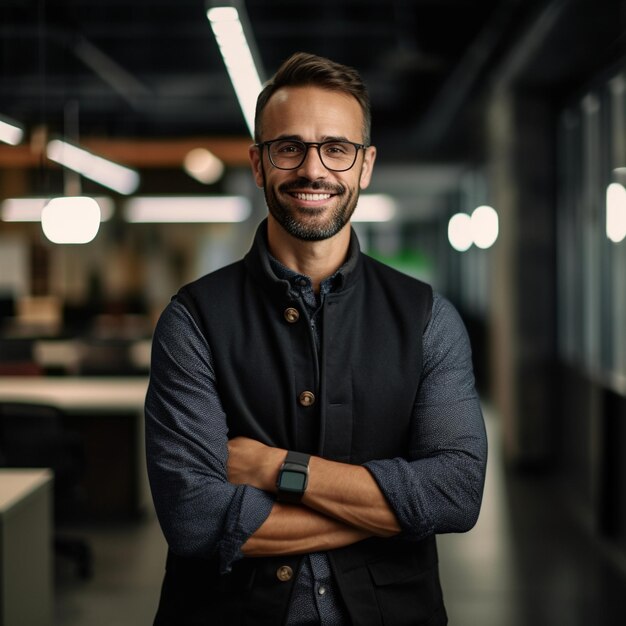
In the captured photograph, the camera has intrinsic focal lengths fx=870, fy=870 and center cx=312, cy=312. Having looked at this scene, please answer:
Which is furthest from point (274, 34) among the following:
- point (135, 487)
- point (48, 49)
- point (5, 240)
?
point (5, 240)

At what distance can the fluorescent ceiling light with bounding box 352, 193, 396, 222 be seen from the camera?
1569 cm

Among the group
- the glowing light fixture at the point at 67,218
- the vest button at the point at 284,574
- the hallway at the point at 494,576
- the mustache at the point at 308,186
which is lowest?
the hallway at the point at 494,576

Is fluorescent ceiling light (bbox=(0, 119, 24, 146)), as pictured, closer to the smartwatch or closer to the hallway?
the hallway

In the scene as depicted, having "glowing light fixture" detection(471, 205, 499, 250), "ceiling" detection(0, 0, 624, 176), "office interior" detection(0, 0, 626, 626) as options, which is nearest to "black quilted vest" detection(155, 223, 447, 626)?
"office interior" detection(0, 0, 626, 626)

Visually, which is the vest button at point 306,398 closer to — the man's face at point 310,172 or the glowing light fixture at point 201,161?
the man's face at point 310,172

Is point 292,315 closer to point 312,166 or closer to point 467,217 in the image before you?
point 312,166

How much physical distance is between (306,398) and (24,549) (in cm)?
185

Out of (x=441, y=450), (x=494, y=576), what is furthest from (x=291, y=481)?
(x=494, y=576)

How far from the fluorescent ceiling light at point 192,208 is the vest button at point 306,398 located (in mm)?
11436

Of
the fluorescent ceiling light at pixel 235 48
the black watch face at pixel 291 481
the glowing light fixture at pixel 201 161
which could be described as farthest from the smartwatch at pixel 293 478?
the glowing light fixture at pixel 201 161

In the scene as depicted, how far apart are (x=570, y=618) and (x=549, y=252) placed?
374 centimetres

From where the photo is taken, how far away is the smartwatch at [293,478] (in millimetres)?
1504

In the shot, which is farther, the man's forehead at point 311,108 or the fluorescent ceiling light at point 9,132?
the fluorescent ceiling light at point 9,132

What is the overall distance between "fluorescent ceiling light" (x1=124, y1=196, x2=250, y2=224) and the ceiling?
974mm
